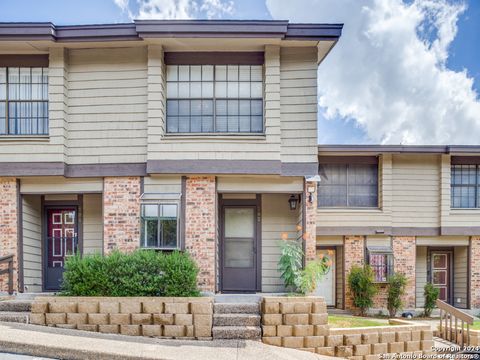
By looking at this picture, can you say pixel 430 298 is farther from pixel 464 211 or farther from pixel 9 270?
pixel 9 270

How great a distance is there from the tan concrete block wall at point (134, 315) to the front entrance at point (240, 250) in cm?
311

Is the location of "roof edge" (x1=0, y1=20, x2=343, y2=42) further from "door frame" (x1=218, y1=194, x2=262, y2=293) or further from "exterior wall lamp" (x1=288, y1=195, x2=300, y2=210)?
"door frame" (x1=218, y1=194, x2=262, y2=293)

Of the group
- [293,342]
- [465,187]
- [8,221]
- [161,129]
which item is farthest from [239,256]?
[465,187]

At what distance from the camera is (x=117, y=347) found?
6.76m

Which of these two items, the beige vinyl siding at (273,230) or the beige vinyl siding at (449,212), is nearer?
the beige vinyl siding at (273,230)

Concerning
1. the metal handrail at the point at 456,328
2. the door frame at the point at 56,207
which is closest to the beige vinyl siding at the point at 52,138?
the door frame at the point at 56,207

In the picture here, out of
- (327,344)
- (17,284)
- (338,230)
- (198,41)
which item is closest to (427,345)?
(327,344)

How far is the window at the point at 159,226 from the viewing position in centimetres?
991

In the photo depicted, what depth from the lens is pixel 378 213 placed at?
1388 cm

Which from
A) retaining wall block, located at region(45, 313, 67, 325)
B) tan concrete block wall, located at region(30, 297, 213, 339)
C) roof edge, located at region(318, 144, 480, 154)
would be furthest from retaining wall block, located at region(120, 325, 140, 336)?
roof edge, located at region(318, 144, 480, 154)

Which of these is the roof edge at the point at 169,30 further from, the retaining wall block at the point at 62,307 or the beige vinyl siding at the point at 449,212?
the beige vinyl siding at the point at 449,212

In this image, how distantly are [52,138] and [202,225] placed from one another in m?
3.89

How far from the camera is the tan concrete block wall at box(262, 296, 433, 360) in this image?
791cm

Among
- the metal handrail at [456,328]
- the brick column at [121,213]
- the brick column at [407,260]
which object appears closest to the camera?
the metal handrail at [456,328]
